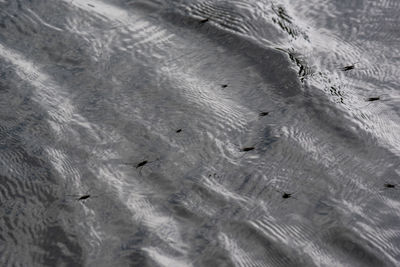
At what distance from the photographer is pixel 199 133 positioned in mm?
3135

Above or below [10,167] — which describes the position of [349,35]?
above

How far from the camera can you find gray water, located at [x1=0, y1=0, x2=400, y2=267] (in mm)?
2598

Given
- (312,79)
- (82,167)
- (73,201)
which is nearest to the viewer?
(73,201)

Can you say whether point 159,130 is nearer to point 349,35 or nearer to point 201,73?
point 201,73

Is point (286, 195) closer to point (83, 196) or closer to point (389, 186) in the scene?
point (389, 186)

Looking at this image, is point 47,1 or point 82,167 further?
point 47,1

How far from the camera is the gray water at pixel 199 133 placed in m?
2.60

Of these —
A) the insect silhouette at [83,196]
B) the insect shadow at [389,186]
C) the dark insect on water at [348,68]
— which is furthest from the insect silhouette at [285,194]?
the dark insect on water at [348,68]

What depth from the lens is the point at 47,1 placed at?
3912 mm

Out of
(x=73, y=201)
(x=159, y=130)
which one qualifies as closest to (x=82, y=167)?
(x=73, y=201)

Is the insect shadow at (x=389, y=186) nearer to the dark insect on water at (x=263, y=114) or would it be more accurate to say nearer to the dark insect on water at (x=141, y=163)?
the dark insect on water at (x=263, y=114)

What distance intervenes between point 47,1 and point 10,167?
5.28 feet

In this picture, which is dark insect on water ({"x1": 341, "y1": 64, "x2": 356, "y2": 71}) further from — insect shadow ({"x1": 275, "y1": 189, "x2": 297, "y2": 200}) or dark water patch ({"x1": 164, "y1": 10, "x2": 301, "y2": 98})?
insect shadow ({"x1": 275, "y1": 189, "x2": 297, "y2": 200})

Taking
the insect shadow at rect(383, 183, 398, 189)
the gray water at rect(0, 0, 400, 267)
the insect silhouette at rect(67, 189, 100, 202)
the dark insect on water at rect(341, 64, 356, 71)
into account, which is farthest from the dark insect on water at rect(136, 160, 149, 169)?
the dark insect on water at rect(341, 64, 356, 71)
